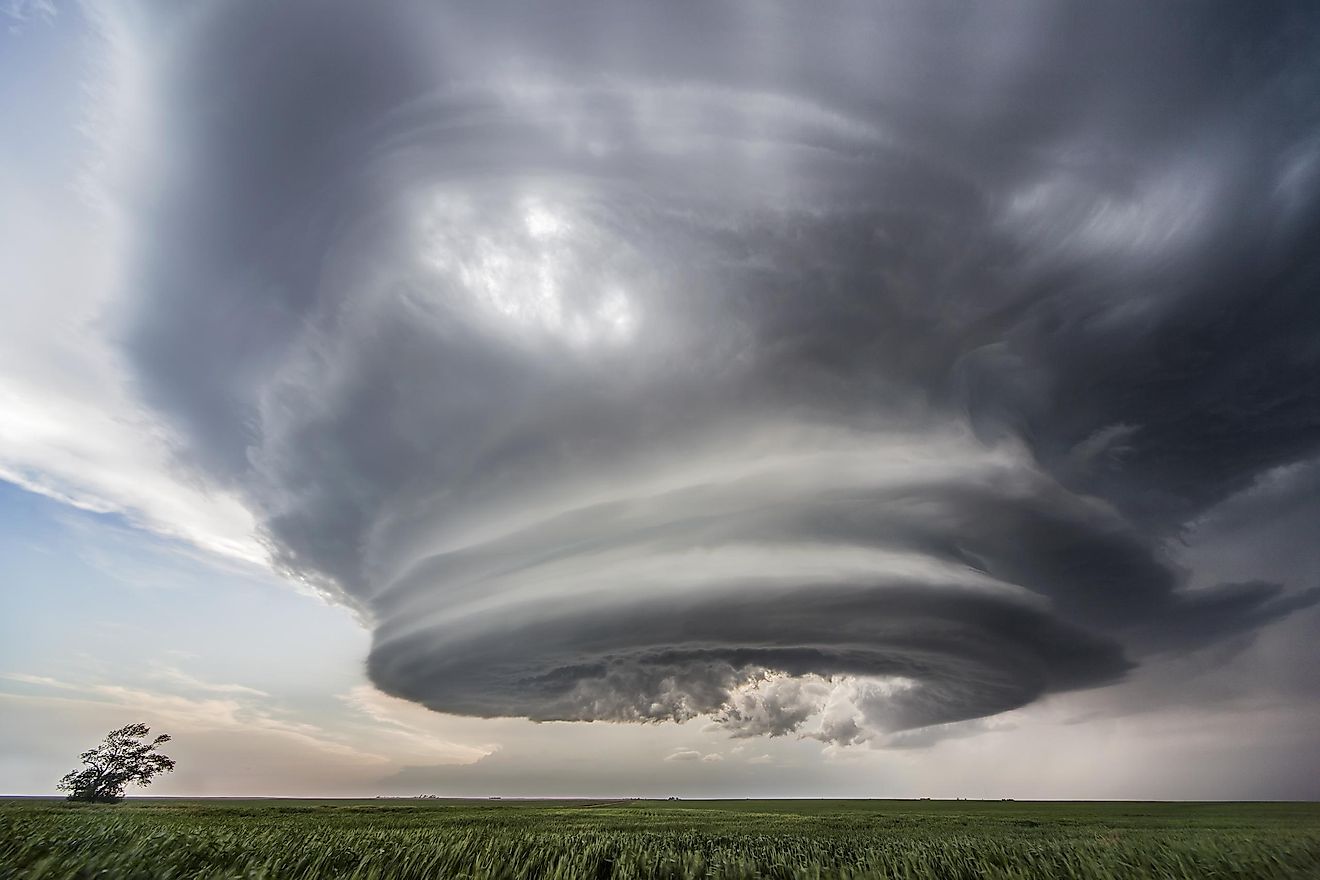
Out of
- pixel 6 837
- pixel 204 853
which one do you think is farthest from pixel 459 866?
pixel 6 837

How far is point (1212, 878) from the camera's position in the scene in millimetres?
22109

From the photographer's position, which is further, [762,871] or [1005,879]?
[762,871]

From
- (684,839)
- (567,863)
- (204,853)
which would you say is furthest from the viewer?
(684,839)

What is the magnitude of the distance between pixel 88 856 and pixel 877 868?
25.6 meters

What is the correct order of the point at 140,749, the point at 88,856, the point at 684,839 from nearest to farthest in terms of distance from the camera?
the point at 88,856, the point at 684,839, the point at 140,749

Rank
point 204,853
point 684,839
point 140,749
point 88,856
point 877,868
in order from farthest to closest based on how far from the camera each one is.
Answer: point 140,749 → point 684,839 → point 877,868 → point 204,853 → point 88,856

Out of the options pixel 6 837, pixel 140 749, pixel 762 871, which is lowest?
pixel 762 871

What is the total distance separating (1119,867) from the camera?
23312mm

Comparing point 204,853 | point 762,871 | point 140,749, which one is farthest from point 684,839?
point 140,749

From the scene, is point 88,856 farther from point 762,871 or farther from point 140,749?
point 140,749

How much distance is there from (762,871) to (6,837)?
25938 mm

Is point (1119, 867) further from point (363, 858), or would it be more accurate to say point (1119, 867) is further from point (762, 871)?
point (363, 858)

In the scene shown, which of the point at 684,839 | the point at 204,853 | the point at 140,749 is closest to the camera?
the point at 204,853

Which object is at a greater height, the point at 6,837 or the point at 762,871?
the point at 6,837
